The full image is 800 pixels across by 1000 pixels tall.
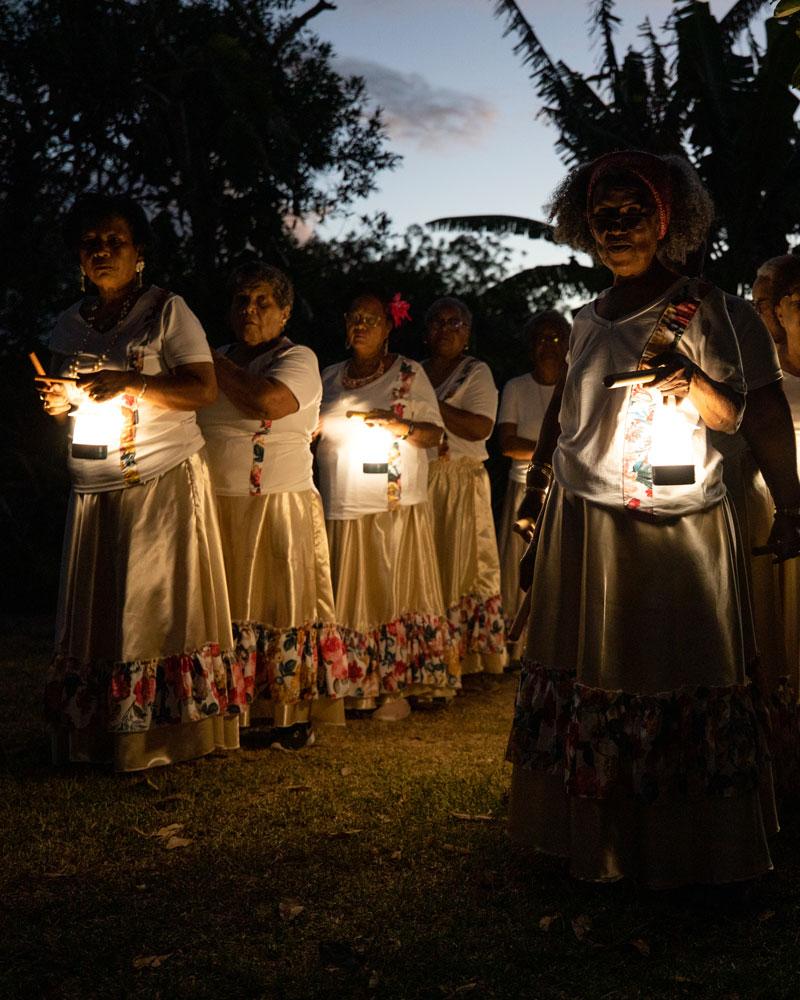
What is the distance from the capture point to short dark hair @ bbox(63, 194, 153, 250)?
5.43 m

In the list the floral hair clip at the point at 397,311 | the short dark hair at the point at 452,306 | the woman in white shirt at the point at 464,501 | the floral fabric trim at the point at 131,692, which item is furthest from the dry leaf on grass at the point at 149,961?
the short dark hair at the point at 452,306

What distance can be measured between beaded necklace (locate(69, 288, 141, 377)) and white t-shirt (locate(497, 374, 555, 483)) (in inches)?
149

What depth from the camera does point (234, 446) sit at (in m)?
6.01

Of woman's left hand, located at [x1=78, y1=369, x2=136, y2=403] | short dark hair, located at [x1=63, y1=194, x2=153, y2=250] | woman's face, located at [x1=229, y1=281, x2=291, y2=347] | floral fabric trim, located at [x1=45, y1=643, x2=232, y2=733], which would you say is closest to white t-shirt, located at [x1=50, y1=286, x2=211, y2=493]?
woman's left hand, located at [x1=78, y1=369, x2=136, y2=403]

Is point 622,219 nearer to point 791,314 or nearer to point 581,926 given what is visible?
point 791,314

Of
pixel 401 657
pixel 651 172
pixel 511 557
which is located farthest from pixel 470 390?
pixel 651 172

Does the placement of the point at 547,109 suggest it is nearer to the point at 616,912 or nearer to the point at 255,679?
the point at 255,679

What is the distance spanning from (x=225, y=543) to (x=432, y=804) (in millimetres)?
1890

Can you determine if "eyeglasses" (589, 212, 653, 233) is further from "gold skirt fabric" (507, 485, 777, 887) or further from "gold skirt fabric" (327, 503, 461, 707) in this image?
"gold skirt fabric" (327, 503, 461, 707)

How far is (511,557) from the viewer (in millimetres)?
9211

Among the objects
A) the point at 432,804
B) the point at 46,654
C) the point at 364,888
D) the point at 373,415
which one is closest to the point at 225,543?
the point at 373,415

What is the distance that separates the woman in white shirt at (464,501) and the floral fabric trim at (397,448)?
3.32ft

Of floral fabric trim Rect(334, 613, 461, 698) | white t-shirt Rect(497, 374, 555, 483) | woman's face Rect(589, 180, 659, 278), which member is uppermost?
woman's face Rect(589, 180, 659, 278)

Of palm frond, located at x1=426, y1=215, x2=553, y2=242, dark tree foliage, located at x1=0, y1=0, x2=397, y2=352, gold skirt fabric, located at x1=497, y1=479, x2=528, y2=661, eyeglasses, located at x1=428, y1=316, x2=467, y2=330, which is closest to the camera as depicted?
eyeglasses, located at x1=428, y1=316, x2=467, y2=330
